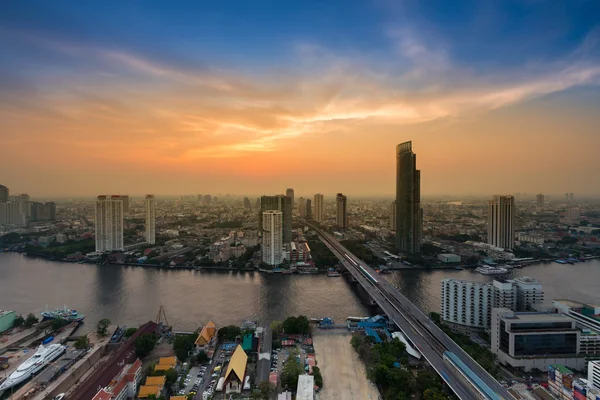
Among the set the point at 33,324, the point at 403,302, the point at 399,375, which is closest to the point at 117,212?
the point at 33,324

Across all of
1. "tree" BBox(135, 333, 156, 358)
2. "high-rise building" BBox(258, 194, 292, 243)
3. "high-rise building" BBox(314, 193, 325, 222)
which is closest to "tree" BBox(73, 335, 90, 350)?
"tree" BBox(135, 333, 156, 358)

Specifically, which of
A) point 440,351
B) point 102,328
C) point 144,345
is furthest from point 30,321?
point 440,351

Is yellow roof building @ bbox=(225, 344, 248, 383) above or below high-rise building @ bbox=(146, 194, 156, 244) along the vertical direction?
below

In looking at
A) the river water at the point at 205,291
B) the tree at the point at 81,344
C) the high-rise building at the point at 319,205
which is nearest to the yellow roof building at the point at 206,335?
the river water at the point at 205,291

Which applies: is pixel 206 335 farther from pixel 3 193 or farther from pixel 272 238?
pixel 3 193

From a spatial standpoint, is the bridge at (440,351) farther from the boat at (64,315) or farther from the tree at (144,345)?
the boat at (64,315)

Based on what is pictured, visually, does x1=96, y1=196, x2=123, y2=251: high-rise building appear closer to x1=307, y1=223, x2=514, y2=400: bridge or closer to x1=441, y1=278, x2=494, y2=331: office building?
x1=307, y1=223, x2=514, y2=400: bridge
